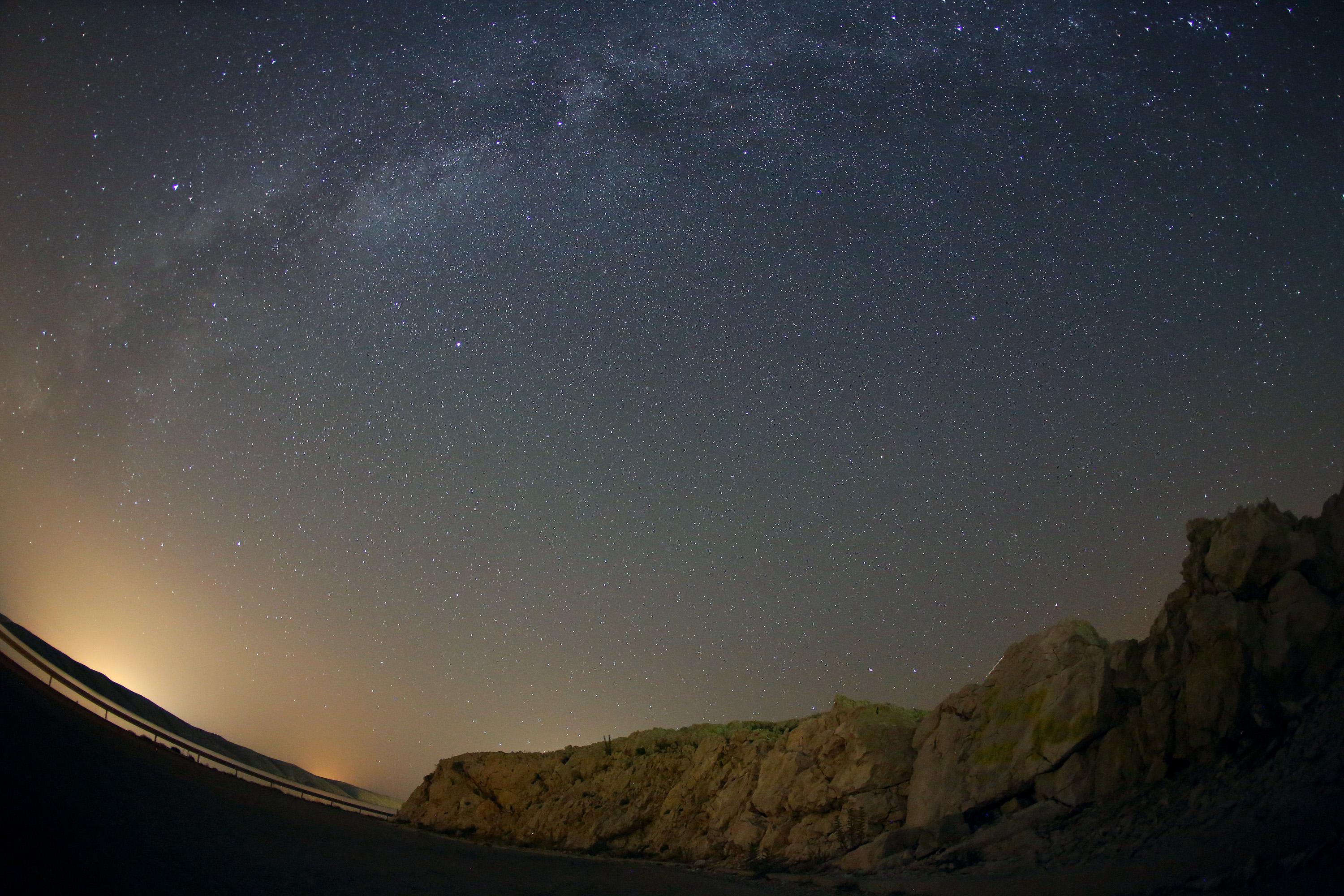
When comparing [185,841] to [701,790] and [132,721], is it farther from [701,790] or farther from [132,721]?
[701,790]

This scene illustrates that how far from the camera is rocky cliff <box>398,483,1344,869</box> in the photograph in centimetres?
1164

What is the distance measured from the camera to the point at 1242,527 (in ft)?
44.0

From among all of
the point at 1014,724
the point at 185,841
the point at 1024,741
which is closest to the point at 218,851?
the point at 185,841

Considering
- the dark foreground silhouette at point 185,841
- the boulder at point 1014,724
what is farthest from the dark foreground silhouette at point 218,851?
the boulder at point 1014,724

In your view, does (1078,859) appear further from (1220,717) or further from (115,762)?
(115,762)

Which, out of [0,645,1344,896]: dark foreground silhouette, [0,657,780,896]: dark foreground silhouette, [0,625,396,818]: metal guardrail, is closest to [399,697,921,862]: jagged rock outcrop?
[0,645,1344,896]: dark foreground silhouette

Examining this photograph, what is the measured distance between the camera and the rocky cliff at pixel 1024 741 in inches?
458

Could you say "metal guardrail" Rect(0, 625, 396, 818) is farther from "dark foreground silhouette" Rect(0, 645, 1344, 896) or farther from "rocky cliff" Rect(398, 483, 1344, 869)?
"rocky cliff" Rect(398, 483, 1344, 869)

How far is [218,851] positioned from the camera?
1140cm

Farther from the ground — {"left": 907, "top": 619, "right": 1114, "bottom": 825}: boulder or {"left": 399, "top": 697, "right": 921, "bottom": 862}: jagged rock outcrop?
{"left": 907, "top": 619, "right": 1114, "bottom": 825}: boulder

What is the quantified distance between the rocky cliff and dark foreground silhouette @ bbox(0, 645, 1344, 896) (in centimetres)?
259

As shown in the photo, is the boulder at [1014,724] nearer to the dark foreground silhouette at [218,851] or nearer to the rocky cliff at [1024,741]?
the rocky cliff at [1024,741]

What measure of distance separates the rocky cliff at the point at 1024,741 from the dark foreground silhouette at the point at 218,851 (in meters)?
2.59

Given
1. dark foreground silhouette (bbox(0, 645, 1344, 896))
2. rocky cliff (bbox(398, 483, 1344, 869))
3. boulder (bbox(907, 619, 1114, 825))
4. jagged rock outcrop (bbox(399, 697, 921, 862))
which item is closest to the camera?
dark foreground silhouette (bbox(0, 645, 1344, 896))
